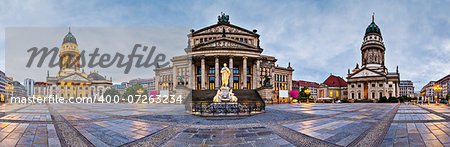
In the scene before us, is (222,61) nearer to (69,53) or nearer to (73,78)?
(73,78)

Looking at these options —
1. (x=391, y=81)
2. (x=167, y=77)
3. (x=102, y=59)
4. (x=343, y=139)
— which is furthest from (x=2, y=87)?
(x=391, y=81)

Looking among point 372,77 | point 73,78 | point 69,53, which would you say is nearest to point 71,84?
point 73,78

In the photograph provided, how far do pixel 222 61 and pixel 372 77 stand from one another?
60439 mm

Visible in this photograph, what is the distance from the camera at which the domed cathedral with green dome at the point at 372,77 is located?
68188 millimetres

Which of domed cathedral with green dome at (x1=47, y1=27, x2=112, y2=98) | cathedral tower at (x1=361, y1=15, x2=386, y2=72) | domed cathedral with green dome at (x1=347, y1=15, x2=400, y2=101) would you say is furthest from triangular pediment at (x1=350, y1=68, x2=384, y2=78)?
domed cathedral with green dome at (x1=47, y1=27, x2=112, y2=98)

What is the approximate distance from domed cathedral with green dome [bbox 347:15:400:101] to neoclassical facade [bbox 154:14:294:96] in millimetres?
31792

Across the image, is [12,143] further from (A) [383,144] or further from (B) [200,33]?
(B) [200,33]

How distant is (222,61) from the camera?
45.0 meters

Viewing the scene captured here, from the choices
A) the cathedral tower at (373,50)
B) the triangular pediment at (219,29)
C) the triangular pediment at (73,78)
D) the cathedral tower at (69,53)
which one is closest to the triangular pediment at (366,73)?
the cathedral tower at (373,50)

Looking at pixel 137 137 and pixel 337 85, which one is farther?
pixel 337 85

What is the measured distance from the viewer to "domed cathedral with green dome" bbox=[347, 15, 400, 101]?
6819 centimetres

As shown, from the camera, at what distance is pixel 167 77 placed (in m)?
64.1

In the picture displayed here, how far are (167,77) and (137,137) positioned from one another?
196ft

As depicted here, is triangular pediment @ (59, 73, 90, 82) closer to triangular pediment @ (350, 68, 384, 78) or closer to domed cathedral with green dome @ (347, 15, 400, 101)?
domed cathedral with green dome @ (347, 15, 400, 101)
